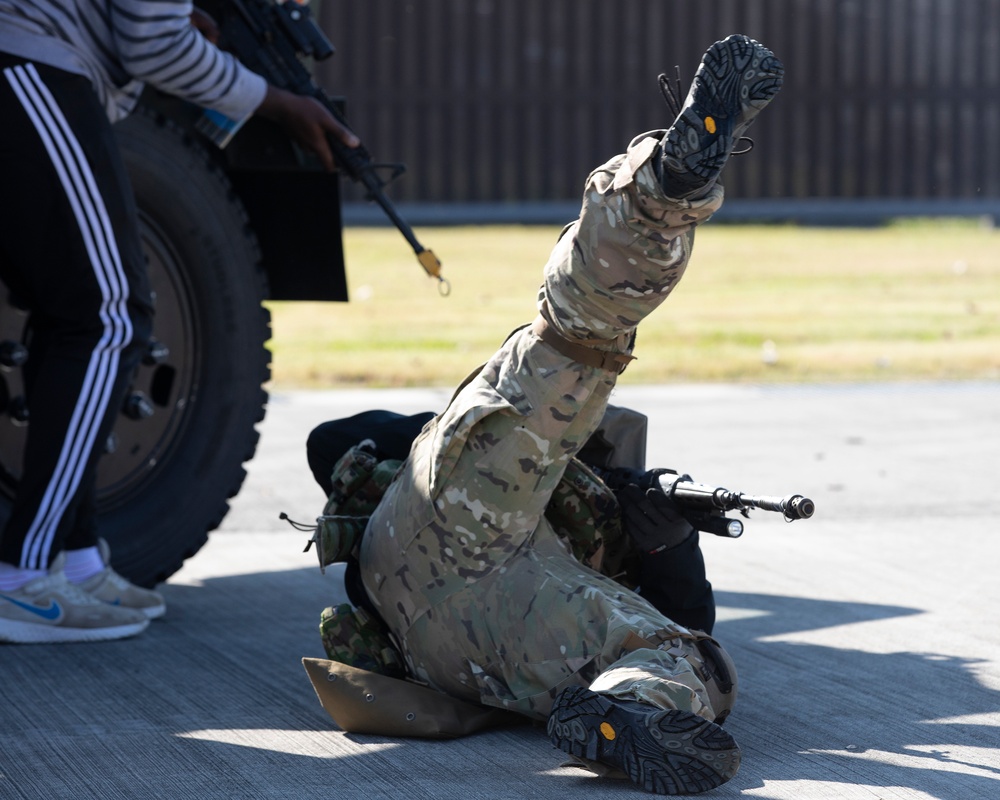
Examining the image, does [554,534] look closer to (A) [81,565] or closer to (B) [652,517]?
(B) [652,517]

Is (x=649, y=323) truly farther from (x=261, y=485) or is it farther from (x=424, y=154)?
(x=424, y=154)

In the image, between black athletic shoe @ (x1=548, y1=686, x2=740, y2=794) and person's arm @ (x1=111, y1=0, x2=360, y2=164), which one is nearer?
black athletic shoe @ (x1=548, y1=686, x2=740, y2=794)

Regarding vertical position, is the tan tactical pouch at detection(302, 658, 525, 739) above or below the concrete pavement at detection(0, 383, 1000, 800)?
above

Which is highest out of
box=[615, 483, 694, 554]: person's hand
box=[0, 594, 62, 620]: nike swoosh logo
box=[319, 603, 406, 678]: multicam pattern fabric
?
box=[615, 483, 694, 554]: person's hand

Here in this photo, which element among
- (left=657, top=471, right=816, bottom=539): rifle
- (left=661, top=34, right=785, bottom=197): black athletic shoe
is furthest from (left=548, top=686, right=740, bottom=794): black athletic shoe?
(left=661, top=34, right=785, bottom=197): black athletic shoe

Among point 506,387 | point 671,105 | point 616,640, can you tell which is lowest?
point 616,640

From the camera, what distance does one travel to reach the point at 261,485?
5078mm

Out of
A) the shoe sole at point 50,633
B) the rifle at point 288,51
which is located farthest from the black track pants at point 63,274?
the rifle at point 288,51

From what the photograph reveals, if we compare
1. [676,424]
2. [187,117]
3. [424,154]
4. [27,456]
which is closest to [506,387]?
[27,456]

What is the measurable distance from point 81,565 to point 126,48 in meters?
1.06

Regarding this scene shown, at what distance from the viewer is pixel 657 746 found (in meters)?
2.21

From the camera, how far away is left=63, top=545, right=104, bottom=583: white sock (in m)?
3.29

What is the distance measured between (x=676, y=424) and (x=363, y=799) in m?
4.10

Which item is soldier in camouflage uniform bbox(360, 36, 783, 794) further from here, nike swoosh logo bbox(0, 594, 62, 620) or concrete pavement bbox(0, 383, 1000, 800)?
nike swoosh logo bbox(0, 594, 62, 620)
